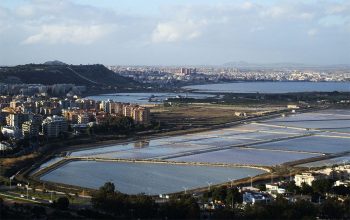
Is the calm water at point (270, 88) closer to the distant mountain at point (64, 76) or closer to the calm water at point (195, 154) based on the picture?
the distant mountain at point (64, 76)

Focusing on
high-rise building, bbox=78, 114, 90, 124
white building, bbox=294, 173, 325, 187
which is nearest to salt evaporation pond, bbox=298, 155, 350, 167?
white building, bbox=294, 173, 325, 187

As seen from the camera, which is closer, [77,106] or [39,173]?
[39,173]

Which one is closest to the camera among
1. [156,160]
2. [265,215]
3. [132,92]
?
[265,215]

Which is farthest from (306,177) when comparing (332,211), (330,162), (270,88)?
(270,88)

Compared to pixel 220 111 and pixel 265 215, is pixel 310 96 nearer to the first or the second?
pixel 220 111

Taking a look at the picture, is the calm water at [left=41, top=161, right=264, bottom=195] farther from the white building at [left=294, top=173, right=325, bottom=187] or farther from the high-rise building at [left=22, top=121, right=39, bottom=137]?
the high-rise building at [left=22, top=121, right=39, bottom=137]

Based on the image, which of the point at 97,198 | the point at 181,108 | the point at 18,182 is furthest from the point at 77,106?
the point at 97,198

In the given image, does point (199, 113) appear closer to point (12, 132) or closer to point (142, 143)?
point (142, 143)
